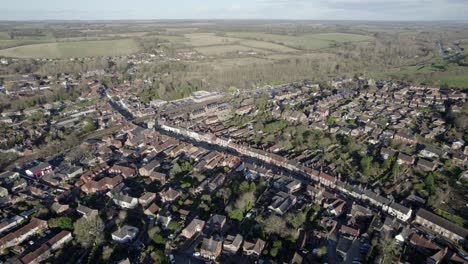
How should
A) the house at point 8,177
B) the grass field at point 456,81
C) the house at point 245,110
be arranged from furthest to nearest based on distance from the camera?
the grass field at point 456,81
the house at point 245,110
the house at point 8,177

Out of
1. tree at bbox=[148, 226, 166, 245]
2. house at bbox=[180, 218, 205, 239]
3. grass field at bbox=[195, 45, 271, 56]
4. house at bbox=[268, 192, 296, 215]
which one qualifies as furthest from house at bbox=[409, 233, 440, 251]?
grass field at bbox=[195, 45, 271, 56]

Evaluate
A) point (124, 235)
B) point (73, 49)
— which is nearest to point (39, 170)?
point (124, 235)

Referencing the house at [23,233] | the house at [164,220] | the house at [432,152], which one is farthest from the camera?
the house at [432,152]

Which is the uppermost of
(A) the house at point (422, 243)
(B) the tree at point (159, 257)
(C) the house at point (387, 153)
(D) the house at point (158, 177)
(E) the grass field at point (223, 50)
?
(E) the grass field at point (223, 50)

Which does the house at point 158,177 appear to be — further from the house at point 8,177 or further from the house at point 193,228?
the house at point 8,177

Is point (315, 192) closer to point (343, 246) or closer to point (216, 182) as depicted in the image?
point (343, 246)

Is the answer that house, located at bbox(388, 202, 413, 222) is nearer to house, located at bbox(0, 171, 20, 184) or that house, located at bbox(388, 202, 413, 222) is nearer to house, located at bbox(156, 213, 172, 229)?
house, located at bbox(156, 213, 172, 229)

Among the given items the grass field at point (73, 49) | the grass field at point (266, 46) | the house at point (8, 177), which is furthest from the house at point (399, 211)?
the grass field at point (73, 49)
